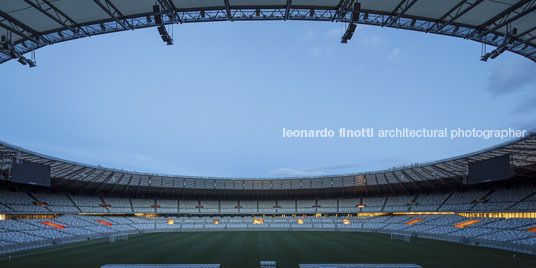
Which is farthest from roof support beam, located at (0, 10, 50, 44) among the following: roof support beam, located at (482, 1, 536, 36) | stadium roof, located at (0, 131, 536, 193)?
stadium roof, located at (0, 131, 536, 193)

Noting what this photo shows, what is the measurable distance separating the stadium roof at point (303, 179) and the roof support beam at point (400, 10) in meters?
24.0

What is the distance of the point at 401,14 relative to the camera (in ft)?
44.5

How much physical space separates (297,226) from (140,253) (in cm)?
4061

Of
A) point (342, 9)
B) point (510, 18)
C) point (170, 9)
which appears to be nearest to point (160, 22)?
point (170, 9)

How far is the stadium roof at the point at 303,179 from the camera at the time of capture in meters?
39.8

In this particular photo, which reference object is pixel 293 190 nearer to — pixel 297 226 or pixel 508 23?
pixel 297 226

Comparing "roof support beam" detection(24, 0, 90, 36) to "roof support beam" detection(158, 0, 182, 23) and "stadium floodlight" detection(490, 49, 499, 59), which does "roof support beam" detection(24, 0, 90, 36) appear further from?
"stadium floodlight" detection(490, 49, 499, 59)

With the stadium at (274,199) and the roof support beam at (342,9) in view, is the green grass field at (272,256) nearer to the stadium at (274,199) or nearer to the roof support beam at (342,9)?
the stadium at (274,199)

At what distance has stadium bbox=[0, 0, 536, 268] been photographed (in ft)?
45.5

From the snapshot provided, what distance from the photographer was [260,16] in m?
14.4

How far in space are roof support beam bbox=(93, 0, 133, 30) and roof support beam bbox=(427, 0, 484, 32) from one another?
13.5 metres

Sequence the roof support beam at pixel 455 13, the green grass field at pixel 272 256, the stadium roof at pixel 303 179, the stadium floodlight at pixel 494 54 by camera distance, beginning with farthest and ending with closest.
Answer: the stadium roof at pixel 303 179 → the green grass field at pixel 272 256 → the stadium floodlight at pixel 494 54 → the roof support beam at pixel 455 13

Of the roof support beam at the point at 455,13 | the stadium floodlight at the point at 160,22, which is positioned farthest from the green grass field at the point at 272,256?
the roof support beam at the point at 455,13

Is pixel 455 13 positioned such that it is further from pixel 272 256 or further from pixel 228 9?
pixel 272 256
